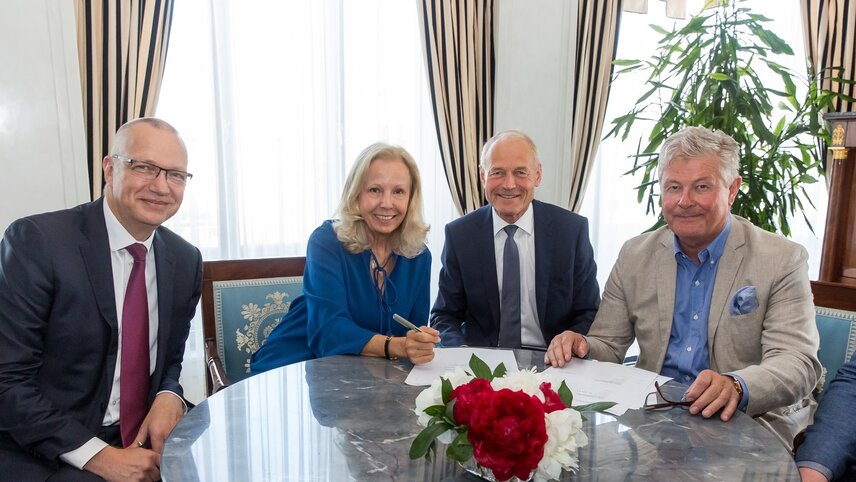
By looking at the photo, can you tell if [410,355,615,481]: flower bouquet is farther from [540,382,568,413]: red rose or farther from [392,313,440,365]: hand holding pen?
[392,313,440,365]: hand holding pen

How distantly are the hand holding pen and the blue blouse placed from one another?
205mm

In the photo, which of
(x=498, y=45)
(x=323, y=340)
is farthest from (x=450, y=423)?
(x=498, y=45)

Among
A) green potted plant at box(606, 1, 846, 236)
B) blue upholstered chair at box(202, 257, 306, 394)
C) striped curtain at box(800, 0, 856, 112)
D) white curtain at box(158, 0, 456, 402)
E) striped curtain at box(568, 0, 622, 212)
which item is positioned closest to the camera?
blue upholstered chair at box(202, 257, 306, 394)

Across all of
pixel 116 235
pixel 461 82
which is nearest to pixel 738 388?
pixel 116 235

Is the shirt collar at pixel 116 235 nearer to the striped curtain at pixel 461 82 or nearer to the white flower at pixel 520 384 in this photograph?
the white flower at pixel 520 384

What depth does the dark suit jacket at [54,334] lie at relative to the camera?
1624 mm

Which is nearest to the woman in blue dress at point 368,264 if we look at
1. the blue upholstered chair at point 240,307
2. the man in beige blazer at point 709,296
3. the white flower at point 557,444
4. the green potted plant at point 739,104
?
the blue upholstered chair at point 240,307

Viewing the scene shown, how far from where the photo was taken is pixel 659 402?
1.56 meters

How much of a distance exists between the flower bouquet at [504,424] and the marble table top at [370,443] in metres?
0.15

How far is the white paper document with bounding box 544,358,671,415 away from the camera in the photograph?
5.07 ft

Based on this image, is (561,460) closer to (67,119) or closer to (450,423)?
(450,423)

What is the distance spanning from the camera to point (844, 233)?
357cm

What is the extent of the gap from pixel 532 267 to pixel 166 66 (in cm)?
235

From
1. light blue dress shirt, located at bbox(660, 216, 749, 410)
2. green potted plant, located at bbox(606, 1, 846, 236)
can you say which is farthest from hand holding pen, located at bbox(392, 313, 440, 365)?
green potted plant, located at bbox(606, 1, 846, 236)
